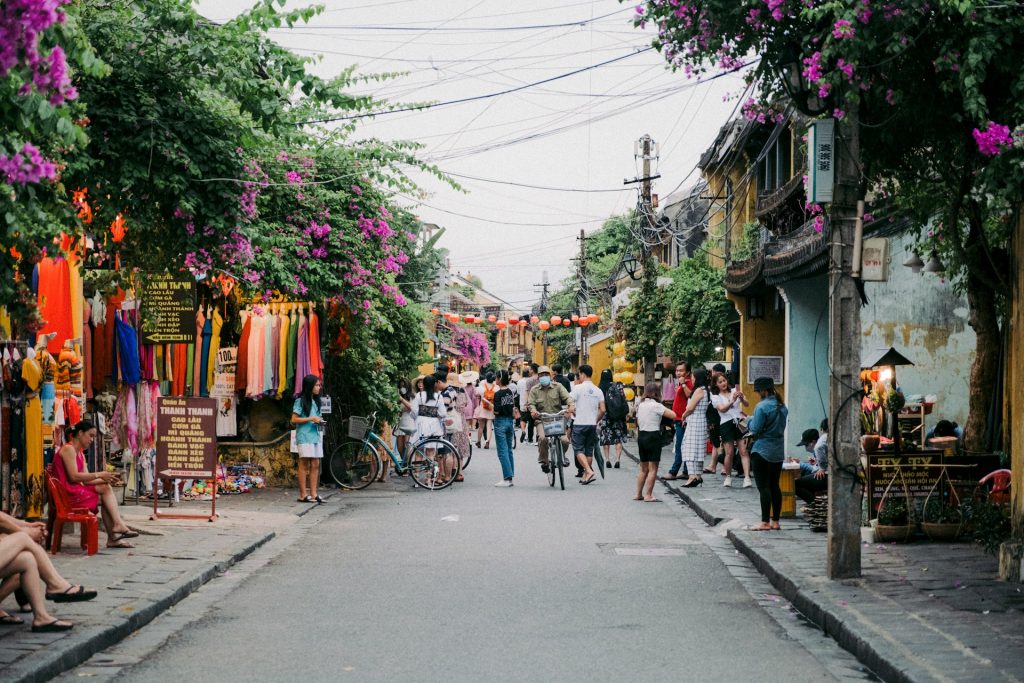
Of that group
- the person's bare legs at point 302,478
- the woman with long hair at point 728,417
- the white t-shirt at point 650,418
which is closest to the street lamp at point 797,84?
the white t-shirt at point 650,418

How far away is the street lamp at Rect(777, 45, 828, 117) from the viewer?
35.3ft

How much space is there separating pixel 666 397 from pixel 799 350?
16.0 m

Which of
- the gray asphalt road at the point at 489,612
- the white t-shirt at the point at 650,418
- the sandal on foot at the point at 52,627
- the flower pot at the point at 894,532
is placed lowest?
the gray asphalt road at the point at 489,612

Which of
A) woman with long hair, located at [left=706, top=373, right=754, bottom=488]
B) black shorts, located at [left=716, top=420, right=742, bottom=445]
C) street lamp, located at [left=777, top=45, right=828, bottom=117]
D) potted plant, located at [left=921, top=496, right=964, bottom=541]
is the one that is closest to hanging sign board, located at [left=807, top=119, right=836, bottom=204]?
street lamp, located at [left=777, top=45, right=828, bottom=117]

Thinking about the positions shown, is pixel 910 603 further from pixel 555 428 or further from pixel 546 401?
pixel 546 401

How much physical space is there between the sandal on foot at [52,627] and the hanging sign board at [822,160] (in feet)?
22.5

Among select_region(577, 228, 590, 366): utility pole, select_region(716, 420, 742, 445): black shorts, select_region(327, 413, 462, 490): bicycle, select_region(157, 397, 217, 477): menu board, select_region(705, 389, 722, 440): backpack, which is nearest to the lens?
select_region(157, 397, 217, 477): menu board

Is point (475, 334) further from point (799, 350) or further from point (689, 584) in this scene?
point (689, 584)

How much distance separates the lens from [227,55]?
437 inches

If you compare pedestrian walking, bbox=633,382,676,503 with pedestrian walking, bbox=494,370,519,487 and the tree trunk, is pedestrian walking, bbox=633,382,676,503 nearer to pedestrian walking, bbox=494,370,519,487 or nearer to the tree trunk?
pedestrian walking, bbox=494,370,519,487

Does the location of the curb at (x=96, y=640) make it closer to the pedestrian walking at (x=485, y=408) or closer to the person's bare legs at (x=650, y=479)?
the person's bare legs at (x=650, y=479)

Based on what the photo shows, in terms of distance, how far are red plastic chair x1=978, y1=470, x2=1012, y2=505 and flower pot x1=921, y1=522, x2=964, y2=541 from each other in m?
0.50

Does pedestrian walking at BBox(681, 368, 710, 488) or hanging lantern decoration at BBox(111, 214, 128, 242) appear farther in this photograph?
pedestrian walking at BBox(681, 368, 710, 488)

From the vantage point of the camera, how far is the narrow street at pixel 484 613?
25.9 ft
